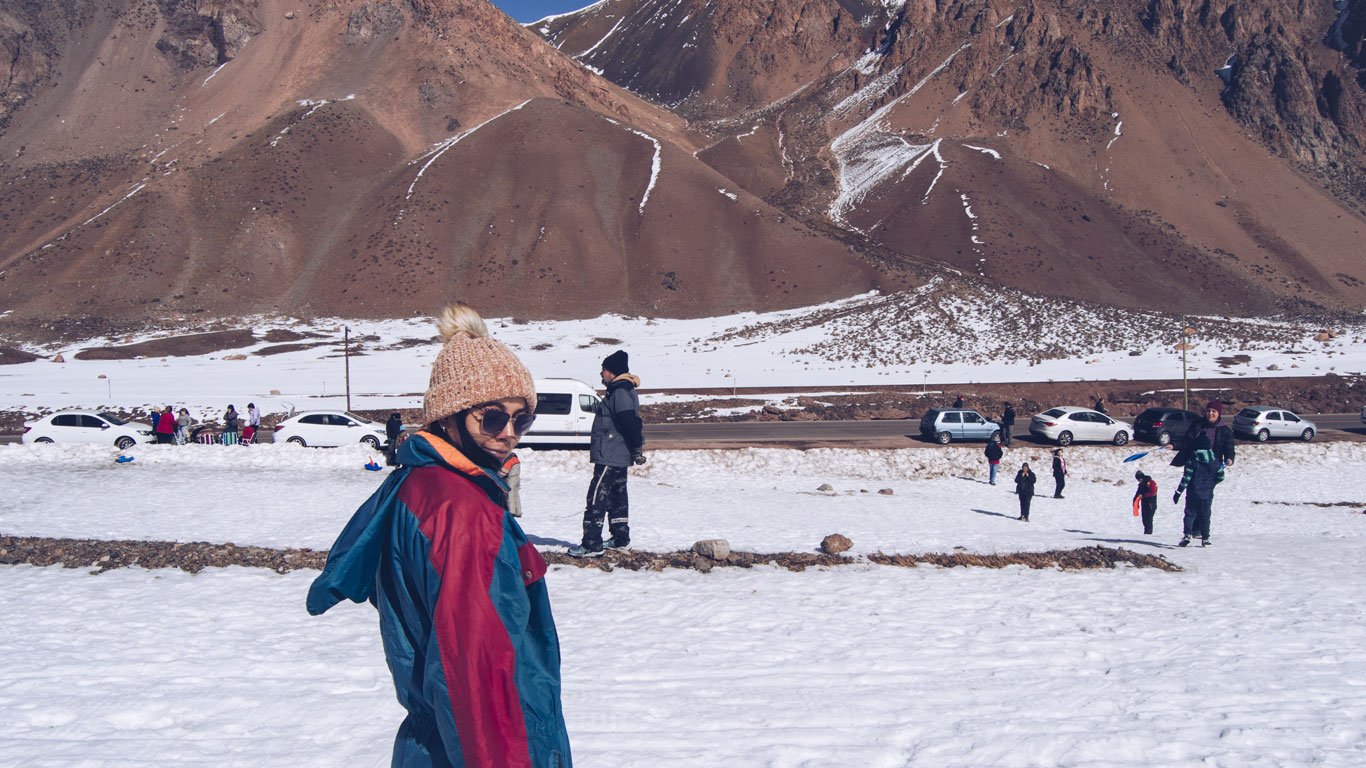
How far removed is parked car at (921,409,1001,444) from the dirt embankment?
55.0 ft

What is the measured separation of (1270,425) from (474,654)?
3420 centimetres

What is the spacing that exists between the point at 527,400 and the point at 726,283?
7873 cm

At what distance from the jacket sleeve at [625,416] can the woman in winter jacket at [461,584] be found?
651 centimetres

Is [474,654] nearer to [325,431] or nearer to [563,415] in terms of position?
[563,415]

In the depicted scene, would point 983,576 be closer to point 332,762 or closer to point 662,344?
point 332,762

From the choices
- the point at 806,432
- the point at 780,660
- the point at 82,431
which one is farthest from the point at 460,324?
the point at 82,431

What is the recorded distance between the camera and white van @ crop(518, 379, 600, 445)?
76.4 ft

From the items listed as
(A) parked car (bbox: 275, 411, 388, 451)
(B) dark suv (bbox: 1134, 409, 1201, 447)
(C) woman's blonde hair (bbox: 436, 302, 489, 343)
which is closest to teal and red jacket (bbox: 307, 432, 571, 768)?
(C) woman's blonde hair (bbox: 436, 302, 489, 343)

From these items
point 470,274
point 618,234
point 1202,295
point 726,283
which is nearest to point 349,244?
point 470,274

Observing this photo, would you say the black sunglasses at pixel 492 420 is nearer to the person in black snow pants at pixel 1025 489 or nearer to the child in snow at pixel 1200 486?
the child in snow at pixel 1200 486

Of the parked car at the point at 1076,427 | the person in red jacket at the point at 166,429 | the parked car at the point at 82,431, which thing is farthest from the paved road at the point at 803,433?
the parked car at the point at 82,431

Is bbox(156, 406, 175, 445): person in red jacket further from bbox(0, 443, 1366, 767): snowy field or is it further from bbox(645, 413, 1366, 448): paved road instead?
bbox(645, 413, 1366, 448): paved road

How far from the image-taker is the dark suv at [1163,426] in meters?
28.8

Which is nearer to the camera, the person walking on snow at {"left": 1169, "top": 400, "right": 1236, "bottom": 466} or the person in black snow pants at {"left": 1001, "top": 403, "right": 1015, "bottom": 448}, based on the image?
the person walking on snow at {"left": 1169, "top": 400, "right": 1236, "bottom": 466}
